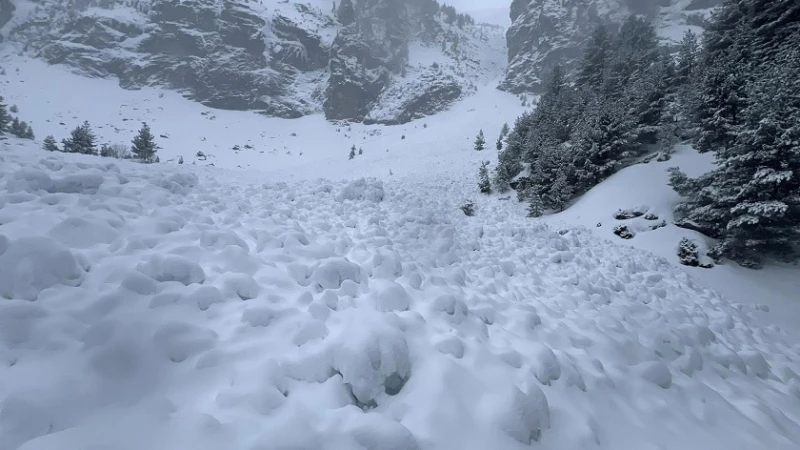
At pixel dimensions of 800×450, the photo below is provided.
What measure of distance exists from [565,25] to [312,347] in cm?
8659

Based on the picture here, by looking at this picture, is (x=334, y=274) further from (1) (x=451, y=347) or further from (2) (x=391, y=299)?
(1) (x=451, y=347)

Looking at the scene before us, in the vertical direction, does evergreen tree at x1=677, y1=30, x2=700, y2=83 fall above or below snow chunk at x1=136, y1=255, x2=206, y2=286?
above

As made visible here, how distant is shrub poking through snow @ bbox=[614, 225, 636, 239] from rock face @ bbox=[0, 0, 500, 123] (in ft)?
171

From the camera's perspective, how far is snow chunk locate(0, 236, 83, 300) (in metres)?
2.25

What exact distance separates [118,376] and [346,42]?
276 ft

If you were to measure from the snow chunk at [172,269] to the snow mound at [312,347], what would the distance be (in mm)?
16

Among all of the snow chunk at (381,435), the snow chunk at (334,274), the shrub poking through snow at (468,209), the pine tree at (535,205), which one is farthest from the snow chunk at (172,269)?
the pine tree at (535,205)

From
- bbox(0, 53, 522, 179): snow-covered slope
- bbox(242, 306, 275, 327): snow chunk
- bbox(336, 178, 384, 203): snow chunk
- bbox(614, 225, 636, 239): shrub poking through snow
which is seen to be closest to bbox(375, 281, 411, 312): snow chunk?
bbox(242, 306, 275, 327): snow chunk

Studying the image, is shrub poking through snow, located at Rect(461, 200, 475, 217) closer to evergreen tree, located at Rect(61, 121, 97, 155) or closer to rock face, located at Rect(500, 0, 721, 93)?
evergreen tree, located at Rect(61, 121, 97, 155)

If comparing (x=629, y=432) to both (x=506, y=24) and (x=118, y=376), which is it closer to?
(x=118, y=376)

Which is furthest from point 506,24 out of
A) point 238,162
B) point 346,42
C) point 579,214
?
point 579,214

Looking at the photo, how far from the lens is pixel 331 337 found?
8.50 feet

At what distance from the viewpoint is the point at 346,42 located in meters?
72.2

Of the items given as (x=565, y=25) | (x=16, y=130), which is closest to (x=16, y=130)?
(x=16, y=130)
